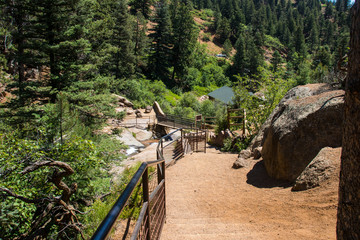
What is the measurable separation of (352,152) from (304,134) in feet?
13.6

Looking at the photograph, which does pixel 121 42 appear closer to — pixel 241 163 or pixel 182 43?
pixel 182 43

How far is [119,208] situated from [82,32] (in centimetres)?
1280

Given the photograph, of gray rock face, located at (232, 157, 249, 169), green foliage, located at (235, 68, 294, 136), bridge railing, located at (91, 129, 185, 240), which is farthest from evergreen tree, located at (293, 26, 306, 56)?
bridge railing, located at (91, 129, 185, 240)

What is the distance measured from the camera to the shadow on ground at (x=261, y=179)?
18.7 feet

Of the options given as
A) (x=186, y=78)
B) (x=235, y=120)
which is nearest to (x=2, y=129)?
(x=235, y=120)

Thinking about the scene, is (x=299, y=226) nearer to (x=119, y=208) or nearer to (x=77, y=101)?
(x=119, y=208)

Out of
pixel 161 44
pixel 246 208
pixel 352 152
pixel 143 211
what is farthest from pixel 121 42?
pixel 352 152

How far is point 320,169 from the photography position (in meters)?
4.55

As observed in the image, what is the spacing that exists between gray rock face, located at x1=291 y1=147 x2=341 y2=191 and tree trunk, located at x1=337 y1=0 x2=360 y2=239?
3.05 m

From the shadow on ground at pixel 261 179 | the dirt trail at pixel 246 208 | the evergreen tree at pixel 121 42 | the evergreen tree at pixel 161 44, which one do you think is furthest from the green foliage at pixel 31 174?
the evergreen tree at pixel 161 44

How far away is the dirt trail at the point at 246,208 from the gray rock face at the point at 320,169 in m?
0.15

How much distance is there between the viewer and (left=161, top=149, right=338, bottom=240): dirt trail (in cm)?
349

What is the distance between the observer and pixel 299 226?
11.7 feet

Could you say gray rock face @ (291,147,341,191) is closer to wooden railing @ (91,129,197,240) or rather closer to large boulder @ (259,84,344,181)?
large boulder @ (259,84,344,181)
